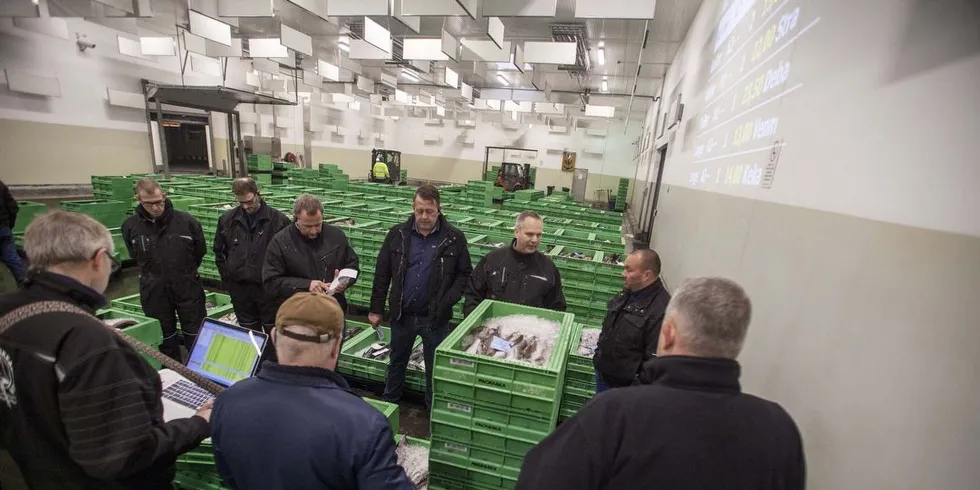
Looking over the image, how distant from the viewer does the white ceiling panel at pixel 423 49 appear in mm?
8133

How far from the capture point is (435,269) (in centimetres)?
304

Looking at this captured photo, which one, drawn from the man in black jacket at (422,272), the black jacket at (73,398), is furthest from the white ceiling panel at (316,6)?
the black jacket at (73,398)

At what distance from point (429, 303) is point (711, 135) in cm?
325

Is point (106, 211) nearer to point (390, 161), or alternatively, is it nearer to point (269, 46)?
point (269, 46)

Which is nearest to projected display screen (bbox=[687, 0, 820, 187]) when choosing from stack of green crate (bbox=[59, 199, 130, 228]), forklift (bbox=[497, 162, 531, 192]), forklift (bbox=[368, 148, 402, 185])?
stack of green crate (bbox=[59, 199, 130, 228])

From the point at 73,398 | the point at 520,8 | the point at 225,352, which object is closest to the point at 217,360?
the point at 225,352

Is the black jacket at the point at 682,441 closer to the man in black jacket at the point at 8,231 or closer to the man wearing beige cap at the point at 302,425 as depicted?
the man wearing beige cap at the point at 302,425

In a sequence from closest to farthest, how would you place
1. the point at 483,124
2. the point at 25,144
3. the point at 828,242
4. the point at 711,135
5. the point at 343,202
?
1. the point at 828,242
2. the point at 711,135
3. the point at 343,202
4. the point at 25,144
5. the point at 483,124

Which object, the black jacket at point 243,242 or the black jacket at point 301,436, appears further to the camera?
the black jacket at point 243,242

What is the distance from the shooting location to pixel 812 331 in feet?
5.59

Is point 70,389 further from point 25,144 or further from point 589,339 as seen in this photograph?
Result: point 25,144

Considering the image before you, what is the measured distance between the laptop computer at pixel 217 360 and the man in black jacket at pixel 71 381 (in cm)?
61

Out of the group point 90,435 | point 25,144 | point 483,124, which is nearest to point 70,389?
point 90,435

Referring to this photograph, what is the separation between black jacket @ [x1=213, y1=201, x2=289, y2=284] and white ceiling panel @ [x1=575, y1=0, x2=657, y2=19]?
487cm
